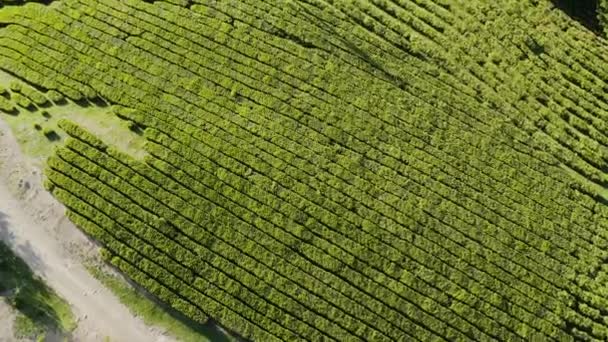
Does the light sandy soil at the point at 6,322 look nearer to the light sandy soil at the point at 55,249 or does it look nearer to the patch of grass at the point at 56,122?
the light sandy soil at the point at 55,249

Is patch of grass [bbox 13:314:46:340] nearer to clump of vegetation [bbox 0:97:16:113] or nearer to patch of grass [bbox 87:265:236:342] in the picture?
patch of grass [bbox 87:265:236:342]

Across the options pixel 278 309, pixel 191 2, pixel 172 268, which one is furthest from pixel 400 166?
pixel 191 2

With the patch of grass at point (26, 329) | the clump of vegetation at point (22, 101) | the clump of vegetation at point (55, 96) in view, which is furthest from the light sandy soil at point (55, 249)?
the clump of vegetation at point (55, 96)

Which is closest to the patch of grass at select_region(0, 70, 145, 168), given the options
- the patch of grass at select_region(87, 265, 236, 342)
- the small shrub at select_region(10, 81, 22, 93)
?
the small shrub at select_region(10, 81, 22, 93)

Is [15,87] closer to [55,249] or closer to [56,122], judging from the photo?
[56,122]

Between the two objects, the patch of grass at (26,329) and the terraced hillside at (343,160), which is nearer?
the patch of grass at (26,329)

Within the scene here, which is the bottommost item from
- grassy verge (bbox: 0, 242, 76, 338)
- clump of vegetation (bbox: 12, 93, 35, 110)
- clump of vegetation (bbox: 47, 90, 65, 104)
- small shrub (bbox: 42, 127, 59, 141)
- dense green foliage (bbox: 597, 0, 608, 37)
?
grassy verge (bbox: 0, 242, 76, 338)

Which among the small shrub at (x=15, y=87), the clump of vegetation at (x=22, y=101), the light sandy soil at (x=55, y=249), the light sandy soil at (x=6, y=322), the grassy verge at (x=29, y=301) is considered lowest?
the light sandy soil at (x=6, y=322)
